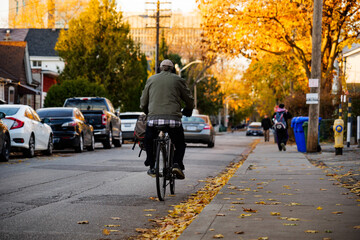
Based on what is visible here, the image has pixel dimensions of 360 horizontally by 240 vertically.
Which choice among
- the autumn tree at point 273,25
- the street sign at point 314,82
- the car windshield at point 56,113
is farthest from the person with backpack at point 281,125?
the car windshield at point 56,113

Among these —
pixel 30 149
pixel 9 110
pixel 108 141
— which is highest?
pixel 9 110

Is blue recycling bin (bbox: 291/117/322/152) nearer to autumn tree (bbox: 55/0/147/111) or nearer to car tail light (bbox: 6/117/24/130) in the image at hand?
car tail light (bbox: 6/117/24/130)

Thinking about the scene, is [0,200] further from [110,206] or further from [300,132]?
[300,132]

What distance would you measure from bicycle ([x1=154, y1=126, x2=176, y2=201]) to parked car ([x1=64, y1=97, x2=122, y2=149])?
16391 mm

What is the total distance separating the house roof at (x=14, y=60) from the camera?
46.9 metres

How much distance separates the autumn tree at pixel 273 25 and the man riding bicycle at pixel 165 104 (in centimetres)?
1863

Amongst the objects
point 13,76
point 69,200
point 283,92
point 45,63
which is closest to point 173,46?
point 45,63

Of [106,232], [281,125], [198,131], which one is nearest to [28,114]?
[281,125]

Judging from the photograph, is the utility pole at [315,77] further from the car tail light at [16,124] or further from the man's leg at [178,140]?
the man's leg at [178,140]

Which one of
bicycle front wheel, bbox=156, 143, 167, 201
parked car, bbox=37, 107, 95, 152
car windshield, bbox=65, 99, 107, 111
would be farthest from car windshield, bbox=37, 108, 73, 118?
bicycle front wheel, bbox=156, 143, 167, 201

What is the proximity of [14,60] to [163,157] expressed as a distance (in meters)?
39.9

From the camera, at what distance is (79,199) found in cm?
923

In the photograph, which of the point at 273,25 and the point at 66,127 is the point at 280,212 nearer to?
the point at 66,127

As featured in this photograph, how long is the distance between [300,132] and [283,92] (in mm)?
33371
